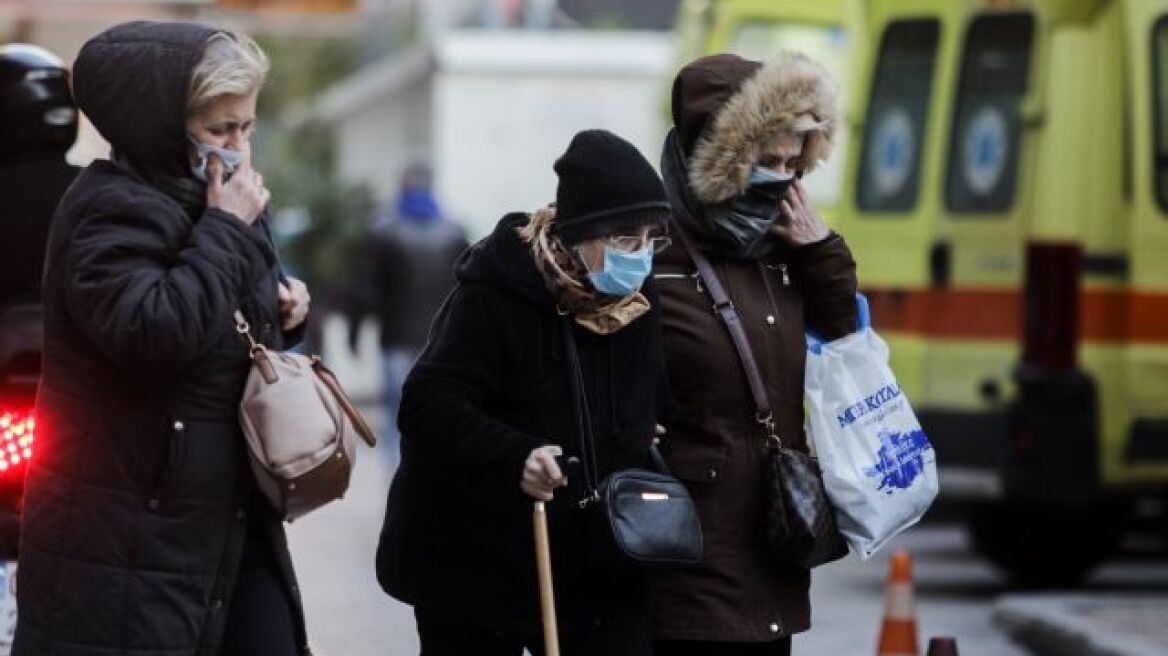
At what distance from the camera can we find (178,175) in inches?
190

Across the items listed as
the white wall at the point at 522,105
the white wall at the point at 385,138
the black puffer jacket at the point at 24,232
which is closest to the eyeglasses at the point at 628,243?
the black puffer jacket at the point at 24,232

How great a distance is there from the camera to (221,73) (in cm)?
477

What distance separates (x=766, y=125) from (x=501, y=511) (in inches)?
36.6

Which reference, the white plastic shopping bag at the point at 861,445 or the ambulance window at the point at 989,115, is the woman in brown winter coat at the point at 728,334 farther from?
the ambulance window at the point at 989,115

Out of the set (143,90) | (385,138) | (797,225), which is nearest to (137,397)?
(143,90)

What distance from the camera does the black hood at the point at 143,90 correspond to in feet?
15.6

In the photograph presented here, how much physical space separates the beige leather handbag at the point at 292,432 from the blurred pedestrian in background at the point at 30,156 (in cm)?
147

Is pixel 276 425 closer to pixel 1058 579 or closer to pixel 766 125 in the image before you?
pixel 766 125

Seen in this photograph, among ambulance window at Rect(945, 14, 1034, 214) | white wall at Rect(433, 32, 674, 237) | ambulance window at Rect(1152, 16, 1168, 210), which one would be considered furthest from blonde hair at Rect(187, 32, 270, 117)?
white wall at Rect(433, 32, 674, 237)

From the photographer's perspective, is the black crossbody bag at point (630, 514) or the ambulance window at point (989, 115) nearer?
the black crossbody bag at point (630, 514)

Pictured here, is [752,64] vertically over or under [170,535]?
over

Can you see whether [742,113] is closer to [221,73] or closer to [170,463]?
[221,73]

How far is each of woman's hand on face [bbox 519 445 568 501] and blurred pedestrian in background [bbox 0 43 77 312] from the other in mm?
1497

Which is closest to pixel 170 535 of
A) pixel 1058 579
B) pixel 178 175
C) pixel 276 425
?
pixel 276 425
